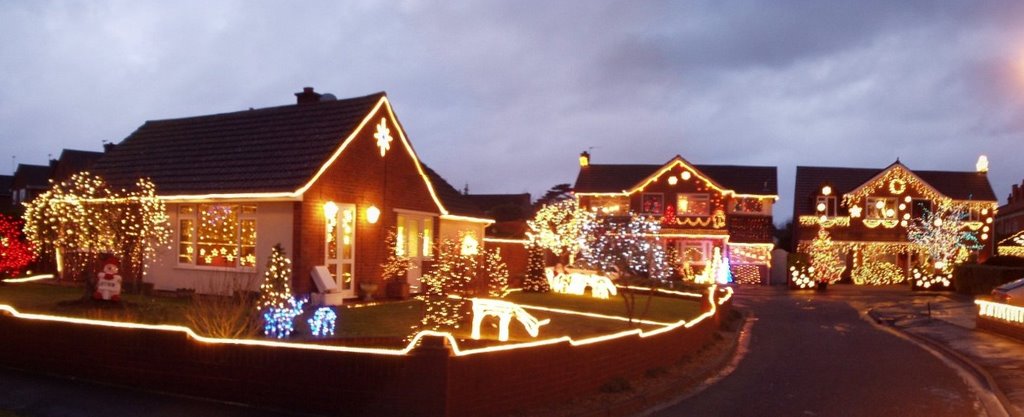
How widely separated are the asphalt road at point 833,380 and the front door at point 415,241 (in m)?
9.25

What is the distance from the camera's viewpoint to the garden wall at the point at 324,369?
9.03m

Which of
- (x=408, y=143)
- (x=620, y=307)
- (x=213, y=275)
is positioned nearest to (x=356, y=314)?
(x=213, y=275)

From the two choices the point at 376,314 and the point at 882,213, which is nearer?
the point at 376,314

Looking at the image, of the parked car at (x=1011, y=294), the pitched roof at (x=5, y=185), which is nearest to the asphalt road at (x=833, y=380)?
the parked car at (x=1011, y=294)

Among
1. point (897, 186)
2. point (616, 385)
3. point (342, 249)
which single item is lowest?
point (616, 385)

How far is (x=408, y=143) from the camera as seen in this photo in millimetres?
24062

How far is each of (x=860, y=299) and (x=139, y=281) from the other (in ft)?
91.0

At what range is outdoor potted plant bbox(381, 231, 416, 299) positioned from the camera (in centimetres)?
2236

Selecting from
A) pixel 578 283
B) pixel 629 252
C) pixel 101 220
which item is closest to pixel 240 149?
pixel 101 220

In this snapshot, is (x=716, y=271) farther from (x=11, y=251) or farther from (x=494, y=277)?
(x=11, y=251)

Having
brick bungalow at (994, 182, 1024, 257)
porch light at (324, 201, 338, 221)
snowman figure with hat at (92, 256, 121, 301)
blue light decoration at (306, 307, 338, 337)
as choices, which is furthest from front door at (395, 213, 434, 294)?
brick bungalow at (994, 182, 1024, 257)

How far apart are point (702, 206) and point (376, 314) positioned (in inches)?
1263

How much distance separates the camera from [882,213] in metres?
49.1

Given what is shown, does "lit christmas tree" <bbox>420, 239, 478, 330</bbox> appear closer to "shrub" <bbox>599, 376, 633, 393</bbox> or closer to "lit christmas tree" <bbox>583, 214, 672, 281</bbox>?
"shrub" <bbox>599, 376, 633, 393</bbox>
